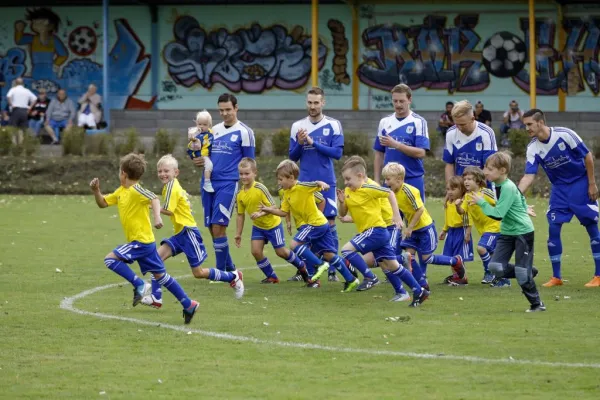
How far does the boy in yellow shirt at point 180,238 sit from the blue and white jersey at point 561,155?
3.61 m

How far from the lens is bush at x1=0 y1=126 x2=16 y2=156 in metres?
30.1

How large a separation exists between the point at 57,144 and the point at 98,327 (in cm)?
2277

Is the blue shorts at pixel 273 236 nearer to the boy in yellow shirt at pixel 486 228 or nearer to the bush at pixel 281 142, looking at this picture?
the boy in yellow shirt at pixel 486 228

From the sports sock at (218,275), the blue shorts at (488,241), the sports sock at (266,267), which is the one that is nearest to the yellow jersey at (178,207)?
the sports sock at (218,275)

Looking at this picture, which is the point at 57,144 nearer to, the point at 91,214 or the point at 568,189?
the point at 91,214

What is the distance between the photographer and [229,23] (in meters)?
37.2

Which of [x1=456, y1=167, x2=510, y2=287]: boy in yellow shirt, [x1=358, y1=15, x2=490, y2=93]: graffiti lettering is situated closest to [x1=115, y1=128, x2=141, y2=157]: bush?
[x1=358, y1=15, x2=490, y2=93]: graffiti lettering

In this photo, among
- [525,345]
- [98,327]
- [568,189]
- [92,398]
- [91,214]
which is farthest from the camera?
[91,214]

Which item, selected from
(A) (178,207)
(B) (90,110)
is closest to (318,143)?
(A) (178,207)

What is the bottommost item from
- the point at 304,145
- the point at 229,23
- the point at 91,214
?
the point at 91,214

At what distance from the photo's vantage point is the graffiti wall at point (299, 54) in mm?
34844

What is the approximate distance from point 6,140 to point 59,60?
8592mm

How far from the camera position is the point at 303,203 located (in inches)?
506

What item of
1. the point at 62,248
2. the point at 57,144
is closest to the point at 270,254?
the point at 62,248
